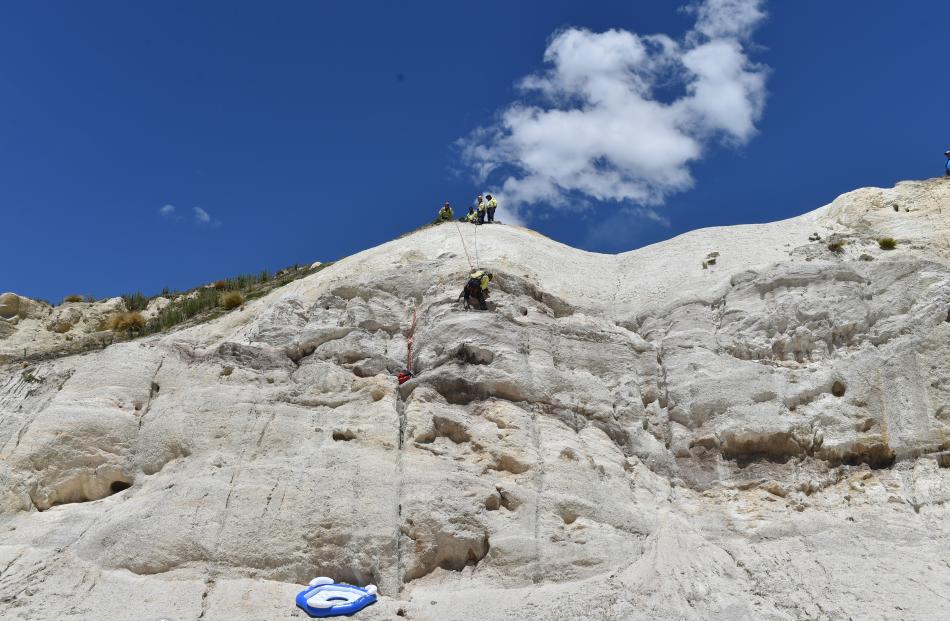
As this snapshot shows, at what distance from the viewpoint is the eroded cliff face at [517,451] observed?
14453mm

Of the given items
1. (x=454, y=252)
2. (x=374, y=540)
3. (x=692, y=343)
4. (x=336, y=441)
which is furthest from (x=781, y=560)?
(x=454, y=252)

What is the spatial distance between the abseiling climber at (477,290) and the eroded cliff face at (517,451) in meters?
0.60

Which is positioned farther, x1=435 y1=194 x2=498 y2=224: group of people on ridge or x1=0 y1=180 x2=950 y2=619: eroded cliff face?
x1=435 y1=194 x2=498 y2=224: group of people on ridge

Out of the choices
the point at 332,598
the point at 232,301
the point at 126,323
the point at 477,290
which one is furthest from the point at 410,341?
the point at 126,323

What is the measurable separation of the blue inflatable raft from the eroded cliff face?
0.22 meters

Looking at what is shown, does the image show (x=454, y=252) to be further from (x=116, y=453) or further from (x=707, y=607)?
(x=707, y=607)

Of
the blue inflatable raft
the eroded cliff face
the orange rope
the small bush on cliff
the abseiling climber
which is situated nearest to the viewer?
the blue inflatable raft

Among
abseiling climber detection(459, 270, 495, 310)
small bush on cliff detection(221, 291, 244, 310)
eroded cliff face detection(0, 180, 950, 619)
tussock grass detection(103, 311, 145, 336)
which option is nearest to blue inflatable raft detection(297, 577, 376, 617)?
eroded cliff face detection(0, 180, 950, 619)

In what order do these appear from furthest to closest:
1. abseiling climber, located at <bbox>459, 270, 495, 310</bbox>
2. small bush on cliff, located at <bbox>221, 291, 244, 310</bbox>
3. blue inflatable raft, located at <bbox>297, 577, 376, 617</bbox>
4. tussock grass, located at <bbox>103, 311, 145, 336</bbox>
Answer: tussock grass, located at <bbox>103, 311, 145, 336</bbox> → small bush on cliff, located at <bbox>221, 291, 244, 310</bbox> → abseiling climber, located at <bbox>459, 270, 495, 310</bbox> → blue inflatable raft, located at <bbox>297, 577, 376, 617</bbox>

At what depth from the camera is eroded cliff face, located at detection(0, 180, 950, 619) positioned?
1445 cm

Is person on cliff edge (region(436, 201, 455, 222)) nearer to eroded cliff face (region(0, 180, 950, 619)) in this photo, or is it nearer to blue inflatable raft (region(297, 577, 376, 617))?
eroded cliff face (region(0, 180, 950, 619))

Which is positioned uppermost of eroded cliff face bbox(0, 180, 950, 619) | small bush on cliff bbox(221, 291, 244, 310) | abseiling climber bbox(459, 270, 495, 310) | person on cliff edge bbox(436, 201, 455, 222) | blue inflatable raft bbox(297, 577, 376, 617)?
person on cliff edge bbox(436, 201, 455, 222)

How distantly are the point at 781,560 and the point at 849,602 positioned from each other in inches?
54.1

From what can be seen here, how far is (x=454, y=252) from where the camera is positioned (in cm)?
2266
